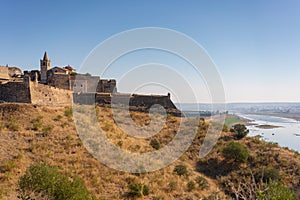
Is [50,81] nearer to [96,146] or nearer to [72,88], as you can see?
[72,88]

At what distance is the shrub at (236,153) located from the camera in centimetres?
1731

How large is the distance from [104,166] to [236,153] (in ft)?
35.1

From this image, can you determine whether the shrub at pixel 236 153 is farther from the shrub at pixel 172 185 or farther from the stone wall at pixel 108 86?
the stone wall at pixel 108 86

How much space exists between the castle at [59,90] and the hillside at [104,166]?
5.15ft

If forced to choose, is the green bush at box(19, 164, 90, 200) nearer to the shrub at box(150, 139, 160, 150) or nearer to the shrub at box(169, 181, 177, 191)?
the shrub at box(169, 181, 177, 191)

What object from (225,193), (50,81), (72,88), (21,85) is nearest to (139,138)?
(225,193)

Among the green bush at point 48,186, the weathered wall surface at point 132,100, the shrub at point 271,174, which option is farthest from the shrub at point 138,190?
the weathered wall surface at point 132,100

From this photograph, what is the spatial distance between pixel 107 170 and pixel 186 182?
495 centimetres

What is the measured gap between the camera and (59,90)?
2211 cm

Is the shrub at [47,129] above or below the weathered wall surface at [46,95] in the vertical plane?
below

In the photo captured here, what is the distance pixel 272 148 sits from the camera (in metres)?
19.9

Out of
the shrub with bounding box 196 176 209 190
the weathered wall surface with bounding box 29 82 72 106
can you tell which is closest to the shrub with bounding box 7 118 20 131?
the weathered wall surface with bounding box 29 82 72 106

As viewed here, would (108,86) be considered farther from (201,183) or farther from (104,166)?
(201,183)

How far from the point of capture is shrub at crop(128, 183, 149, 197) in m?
10.8
